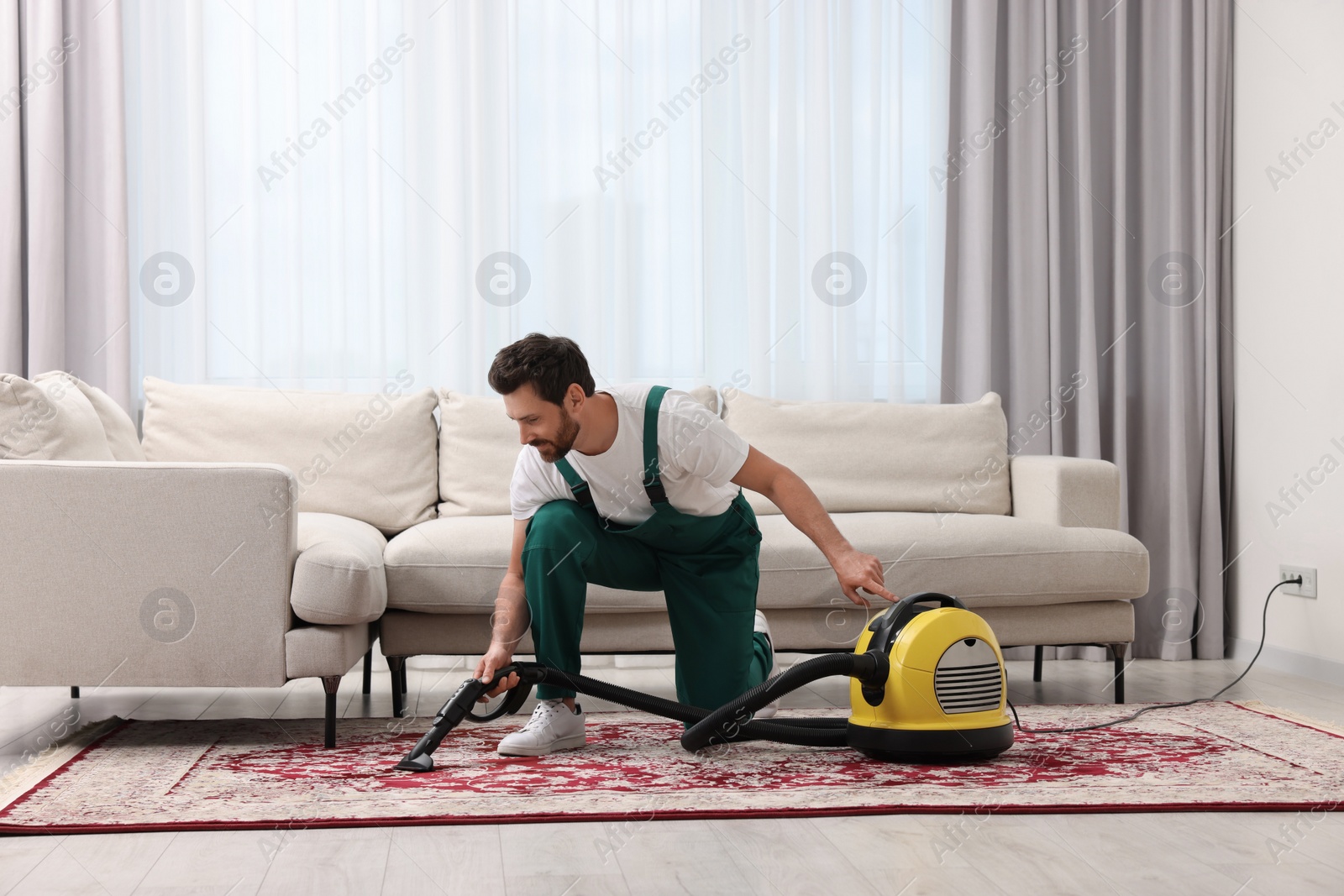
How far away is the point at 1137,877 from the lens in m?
1.33

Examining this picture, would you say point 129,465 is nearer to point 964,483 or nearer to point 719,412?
point 719,412

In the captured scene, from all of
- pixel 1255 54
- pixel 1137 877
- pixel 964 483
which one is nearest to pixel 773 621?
pixel 964 483

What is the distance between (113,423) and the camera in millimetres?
2537

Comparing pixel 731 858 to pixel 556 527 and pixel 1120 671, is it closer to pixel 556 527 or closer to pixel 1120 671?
pixel 556 527

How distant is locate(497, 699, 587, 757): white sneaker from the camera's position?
195 cm

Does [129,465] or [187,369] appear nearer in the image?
[129,465]

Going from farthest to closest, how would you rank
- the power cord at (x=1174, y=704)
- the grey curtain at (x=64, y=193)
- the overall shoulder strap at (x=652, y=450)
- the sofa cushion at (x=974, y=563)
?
the grey curtain at (x=64, y=193)
the sofa cushion at (x=974, y=563)
the power cord at (x=1174, y=704)
the overall shoulder strap at (x=652, y=450)

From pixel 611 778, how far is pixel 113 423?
150cm

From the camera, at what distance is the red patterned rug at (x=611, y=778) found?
1591 mm

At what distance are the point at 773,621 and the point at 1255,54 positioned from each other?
2.36 metres

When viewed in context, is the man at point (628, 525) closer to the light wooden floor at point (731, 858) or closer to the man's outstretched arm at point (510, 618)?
the man's outstretched arm at point (510, 618)

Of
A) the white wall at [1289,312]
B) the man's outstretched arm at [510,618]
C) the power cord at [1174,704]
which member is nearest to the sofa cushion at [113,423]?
the man's outstretched arm at [510,618]

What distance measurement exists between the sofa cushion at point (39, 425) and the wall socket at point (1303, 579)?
303 centimetres

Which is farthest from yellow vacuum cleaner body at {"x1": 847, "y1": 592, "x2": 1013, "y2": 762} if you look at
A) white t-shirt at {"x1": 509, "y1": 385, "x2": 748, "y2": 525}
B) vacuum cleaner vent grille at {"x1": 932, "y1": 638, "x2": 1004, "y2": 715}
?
white t-shirt at {"x1": 509, "y1": 385, "x2": 748, "y2": 525}
